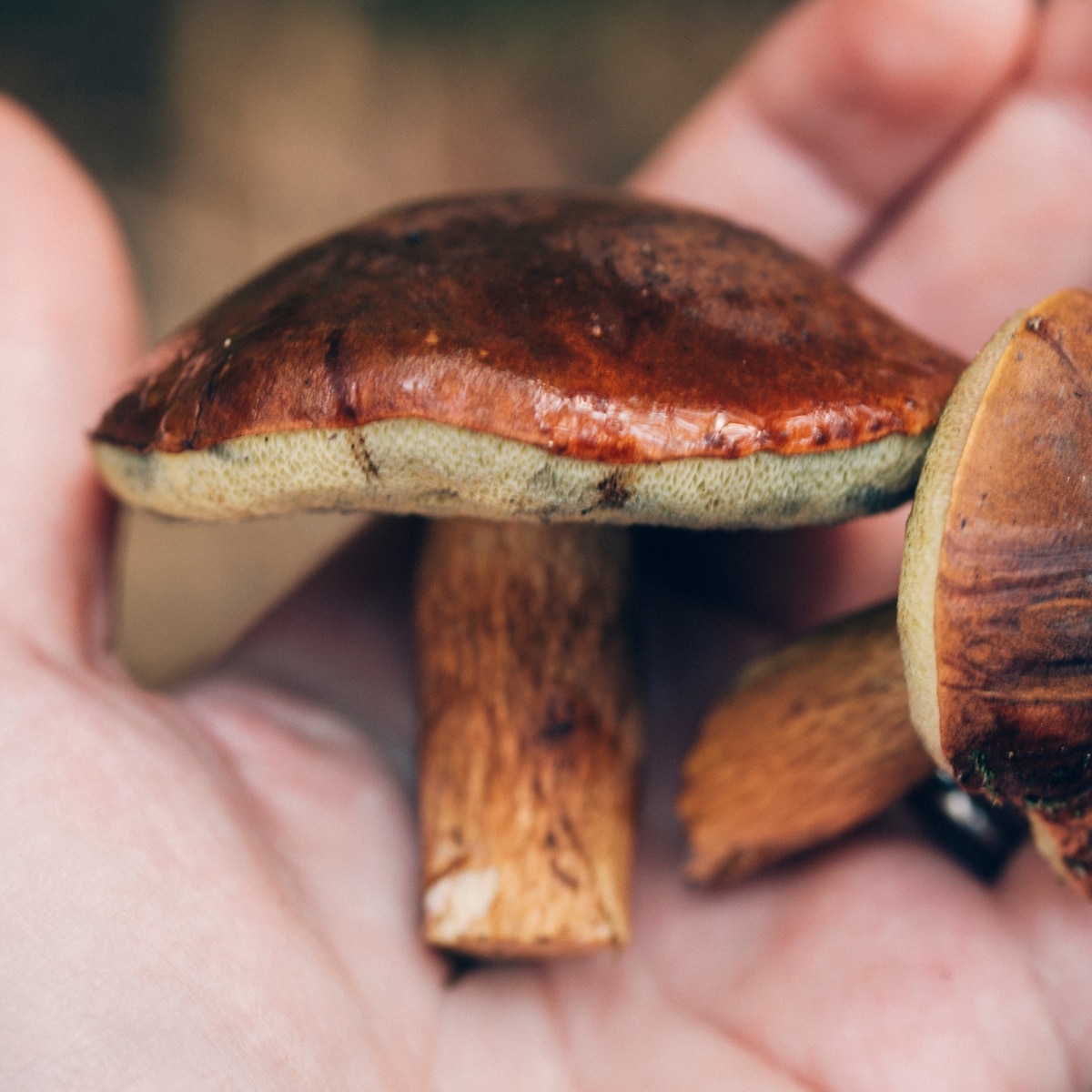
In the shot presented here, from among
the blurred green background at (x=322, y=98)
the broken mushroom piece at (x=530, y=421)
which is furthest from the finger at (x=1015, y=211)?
the blurred green background at (x=322, y=98)

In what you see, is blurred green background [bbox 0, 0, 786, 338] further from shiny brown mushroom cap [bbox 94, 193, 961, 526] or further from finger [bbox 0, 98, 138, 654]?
shiny brown mushroom cap [bbox 94, 193, 961, 526]

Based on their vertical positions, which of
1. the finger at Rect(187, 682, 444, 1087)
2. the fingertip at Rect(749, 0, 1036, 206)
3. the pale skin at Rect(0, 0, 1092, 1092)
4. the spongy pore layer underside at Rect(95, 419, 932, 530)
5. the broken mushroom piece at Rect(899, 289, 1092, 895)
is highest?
the fingertip at Rect(749, 0, 1036, 206)

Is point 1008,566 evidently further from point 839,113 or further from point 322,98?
point 322,98

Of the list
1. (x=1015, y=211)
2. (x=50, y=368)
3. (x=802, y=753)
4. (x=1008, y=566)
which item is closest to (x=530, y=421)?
(x=1008, y=566)

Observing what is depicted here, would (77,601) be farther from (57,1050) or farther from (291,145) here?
(291,145)

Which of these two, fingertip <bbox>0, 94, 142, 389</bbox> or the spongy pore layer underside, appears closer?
the spongy pore layer underside

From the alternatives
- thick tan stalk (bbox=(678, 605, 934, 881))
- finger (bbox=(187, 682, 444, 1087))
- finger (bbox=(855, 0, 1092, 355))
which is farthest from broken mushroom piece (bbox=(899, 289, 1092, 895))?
finger (bbox=(855, 0, 1092, 355))

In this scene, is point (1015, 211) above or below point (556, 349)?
above

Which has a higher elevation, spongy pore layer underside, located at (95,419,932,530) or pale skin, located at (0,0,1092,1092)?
spongy pore layer underside, located at (95,419,932,530)
